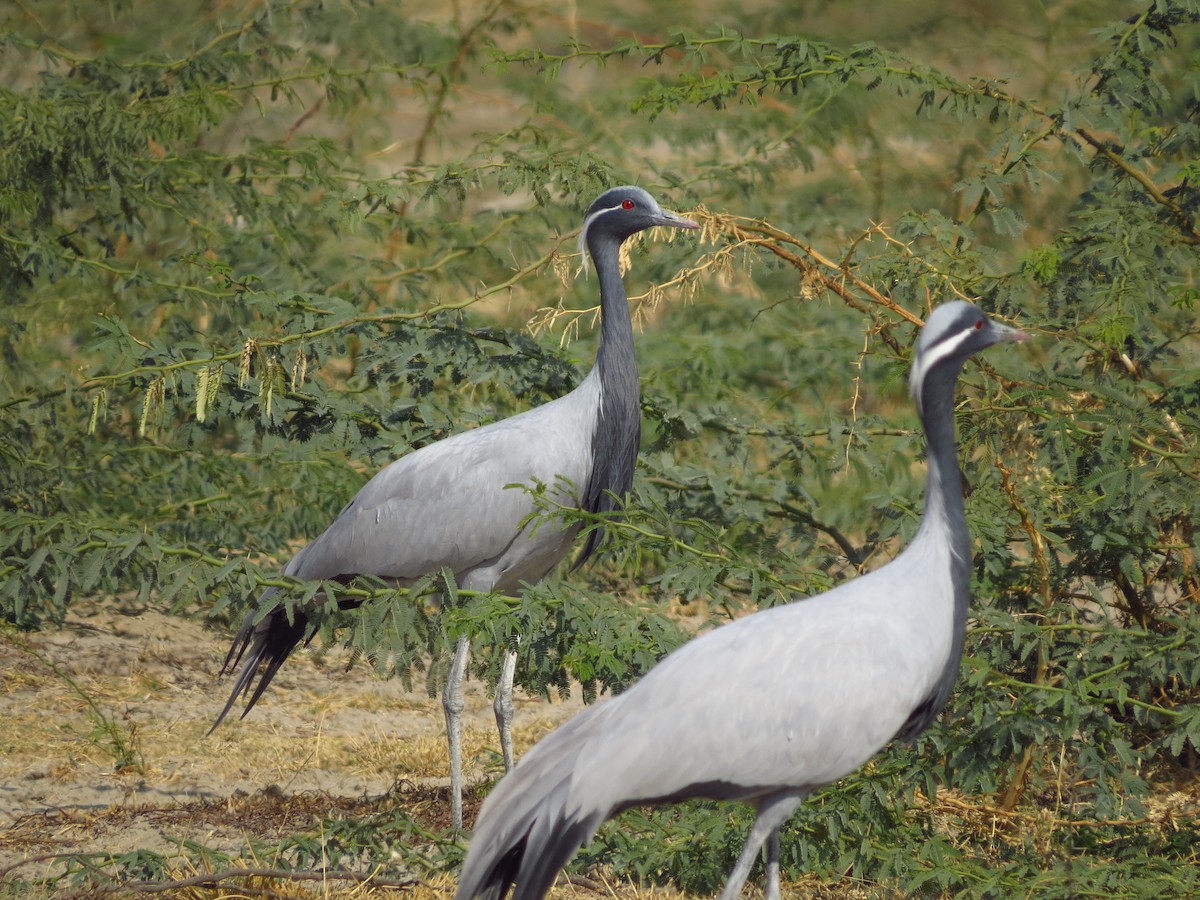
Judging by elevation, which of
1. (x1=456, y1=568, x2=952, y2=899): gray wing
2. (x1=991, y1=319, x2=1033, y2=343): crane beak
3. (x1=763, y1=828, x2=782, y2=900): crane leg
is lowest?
(x1=763, y1=828, x2=782, y2=900): crane leg

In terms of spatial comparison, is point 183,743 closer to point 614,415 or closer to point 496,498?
point 496,498

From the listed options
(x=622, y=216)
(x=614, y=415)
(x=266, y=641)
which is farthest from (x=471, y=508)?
(x=622, y=216)

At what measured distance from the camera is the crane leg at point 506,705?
4.98 metres

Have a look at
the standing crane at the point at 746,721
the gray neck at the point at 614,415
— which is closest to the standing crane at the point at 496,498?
the gray neck at the point at 614,415

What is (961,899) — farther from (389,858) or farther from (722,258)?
(722,258)

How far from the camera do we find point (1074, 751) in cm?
470

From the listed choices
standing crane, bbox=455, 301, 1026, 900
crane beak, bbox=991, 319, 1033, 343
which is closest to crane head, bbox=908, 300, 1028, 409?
crane beak, bbox=991, 319, 1033, 343

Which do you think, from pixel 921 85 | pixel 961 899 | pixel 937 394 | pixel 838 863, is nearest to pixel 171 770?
pixel 838 863

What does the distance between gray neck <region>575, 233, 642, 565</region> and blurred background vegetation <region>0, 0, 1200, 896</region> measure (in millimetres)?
167

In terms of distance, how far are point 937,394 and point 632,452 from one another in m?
1.64

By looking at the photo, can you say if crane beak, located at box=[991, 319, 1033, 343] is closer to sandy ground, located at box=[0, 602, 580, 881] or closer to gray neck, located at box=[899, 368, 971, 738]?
gray neck, located at box=[899, 368, 971, 738]

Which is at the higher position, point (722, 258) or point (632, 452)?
point (722, 258)

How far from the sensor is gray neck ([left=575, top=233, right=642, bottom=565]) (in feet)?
16.4

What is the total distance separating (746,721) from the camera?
335 centimetres
